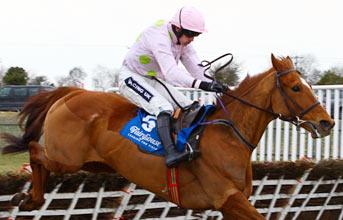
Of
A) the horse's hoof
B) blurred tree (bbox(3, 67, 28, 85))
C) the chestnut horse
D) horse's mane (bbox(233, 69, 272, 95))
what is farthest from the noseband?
blurred tree (bbox(3, 67, 28, 85))

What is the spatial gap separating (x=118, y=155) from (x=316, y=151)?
397cm

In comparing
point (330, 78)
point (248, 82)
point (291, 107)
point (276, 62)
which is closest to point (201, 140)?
point (248, 82)

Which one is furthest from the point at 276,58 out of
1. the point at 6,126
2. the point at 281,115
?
the point at 6,126

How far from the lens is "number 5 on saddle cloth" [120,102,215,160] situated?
16.5 feet

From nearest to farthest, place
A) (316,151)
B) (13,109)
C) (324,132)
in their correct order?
(324,132)
(316,151)
(13,109)

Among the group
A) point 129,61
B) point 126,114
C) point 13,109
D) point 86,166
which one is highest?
point 129,61

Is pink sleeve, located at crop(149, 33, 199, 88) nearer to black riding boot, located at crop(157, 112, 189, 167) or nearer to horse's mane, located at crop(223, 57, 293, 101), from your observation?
black riding boot, located at crop(157, 112, 189, 167)

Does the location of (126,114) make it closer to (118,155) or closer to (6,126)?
(118,155)

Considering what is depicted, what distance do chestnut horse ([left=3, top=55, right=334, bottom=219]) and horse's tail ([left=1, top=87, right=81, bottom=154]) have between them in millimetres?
10

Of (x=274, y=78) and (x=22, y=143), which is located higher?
(x=274, y=78)

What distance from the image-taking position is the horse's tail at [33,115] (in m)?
5.99

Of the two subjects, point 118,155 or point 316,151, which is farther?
point 316,151

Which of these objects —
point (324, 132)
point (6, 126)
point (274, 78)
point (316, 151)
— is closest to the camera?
point (324, 132)

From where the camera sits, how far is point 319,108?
471cm
